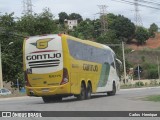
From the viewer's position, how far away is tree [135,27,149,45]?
461 ft

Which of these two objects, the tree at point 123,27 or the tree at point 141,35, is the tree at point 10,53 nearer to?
the tree at point 123,27

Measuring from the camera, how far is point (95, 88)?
1199 inches

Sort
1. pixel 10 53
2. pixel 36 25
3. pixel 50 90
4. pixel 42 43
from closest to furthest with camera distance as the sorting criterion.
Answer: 1. pixel 50 90
2. pixel 42 43
3. pixel 10 53
4. pixel 36 25

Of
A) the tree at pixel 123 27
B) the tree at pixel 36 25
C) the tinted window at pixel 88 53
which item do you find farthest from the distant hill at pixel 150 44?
the tinted window at pixel 88 53

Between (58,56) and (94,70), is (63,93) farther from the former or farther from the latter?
(94,70)

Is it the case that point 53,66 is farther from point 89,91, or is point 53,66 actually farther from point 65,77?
point 89,91

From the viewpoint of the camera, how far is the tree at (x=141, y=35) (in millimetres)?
140625

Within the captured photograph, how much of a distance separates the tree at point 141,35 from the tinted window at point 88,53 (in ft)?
352

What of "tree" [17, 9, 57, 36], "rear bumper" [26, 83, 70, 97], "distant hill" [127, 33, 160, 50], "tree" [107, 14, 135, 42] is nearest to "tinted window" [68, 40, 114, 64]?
"rear bumper" [26, 83, 70, 97]

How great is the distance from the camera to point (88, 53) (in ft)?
96.4

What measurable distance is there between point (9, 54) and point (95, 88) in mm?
39625

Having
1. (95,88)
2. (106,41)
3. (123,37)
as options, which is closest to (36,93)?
(95,88)

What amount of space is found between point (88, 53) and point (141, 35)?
116 meters

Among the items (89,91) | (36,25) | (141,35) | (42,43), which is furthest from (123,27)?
(42,43)
